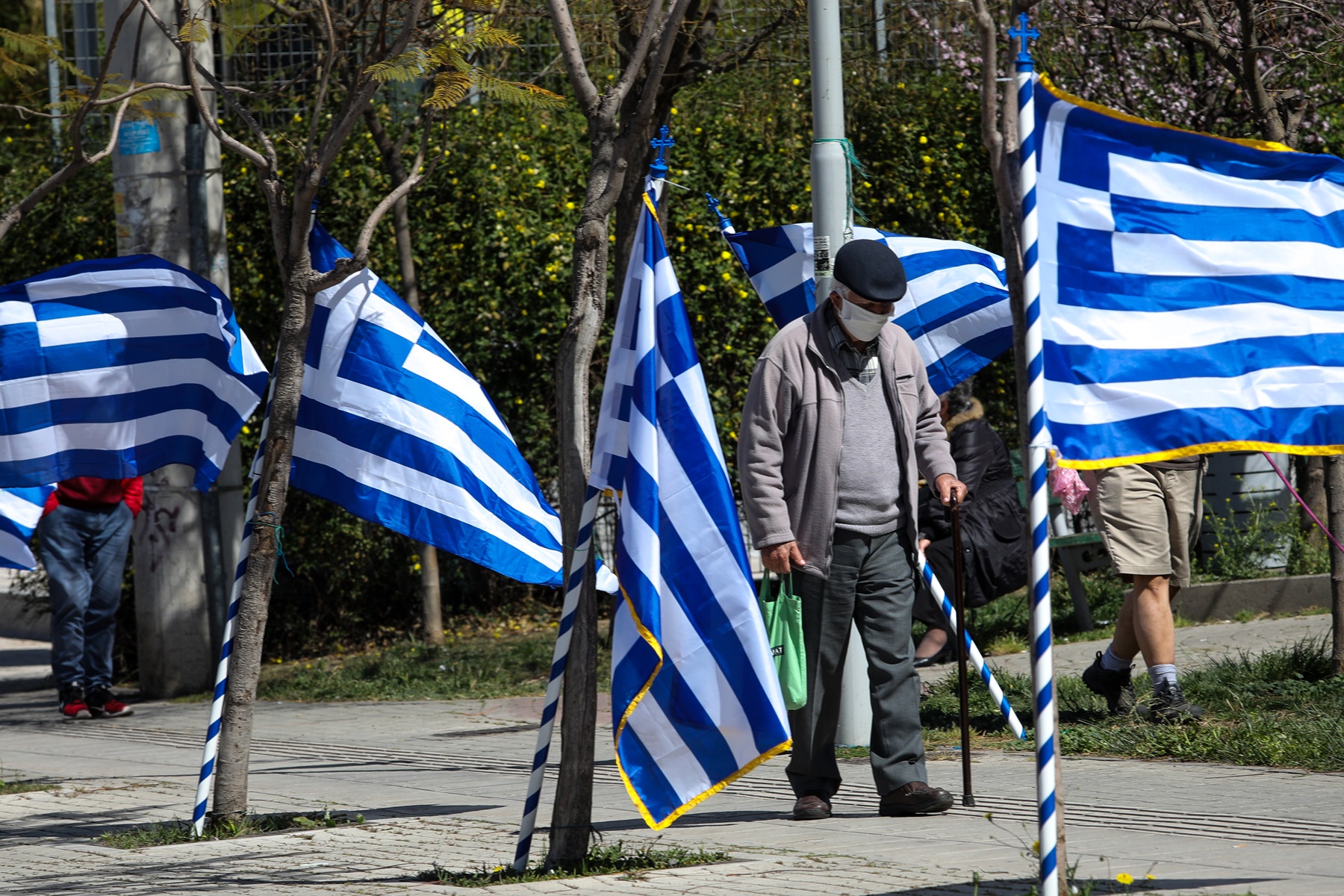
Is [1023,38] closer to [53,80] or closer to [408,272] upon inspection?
[408,272]

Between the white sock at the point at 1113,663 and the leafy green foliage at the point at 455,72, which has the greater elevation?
the leafy green foliage at the point at 455,72

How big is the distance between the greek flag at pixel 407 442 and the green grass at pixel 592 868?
1.42 m

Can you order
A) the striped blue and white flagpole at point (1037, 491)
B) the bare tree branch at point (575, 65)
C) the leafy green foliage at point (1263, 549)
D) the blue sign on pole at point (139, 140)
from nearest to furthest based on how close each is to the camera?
the striped blue and white flagpole at point (1037, 491) < the bare tree branch at point (575, 65) < the blue sign on pole at point (139, 140) < the leafy green foliage at point (1263, 549)

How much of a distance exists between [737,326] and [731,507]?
293 inches

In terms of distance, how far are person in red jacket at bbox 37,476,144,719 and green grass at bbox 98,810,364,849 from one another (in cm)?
409

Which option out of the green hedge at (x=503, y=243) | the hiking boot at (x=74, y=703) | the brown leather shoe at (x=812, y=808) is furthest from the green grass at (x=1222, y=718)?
the hiking boot at (x=74, y=703)

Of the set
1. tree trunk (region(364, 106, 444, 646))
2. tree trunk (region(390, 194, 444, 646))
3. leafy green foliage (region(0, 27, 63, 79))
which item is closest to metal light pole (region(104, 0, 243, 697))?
tree trunk (region(364, 106, 444, 646))

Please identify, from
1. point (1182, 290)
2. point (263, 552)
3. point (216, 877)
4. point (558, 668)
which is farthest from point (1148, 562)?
point (216, 877)

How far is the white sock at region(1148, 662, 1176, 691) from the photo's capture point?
271 inches

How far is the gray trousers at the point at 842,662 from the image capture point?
5734 millimetres

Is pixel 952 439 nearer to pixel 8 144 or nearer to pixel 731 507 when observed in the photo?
pixel 731 507

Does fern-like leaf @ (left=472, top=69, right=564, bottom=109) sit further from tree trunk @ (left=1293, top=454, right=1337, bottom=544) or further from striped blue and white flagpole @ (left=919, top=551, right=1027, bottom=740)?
tree trunk @ (left=1293, top=454, right=1337, bottom=544)

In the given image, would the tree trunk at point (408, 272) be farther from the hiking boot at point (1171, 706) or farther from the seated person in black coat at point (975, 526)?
the hiking boot at point (1171, 706)

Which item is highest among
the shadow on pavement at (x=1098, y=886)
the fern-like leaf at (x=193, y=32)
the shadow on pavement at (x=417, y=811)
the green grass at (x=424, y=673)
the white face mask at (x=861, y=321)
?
the fern-like leaf at (x=193, y=32)
